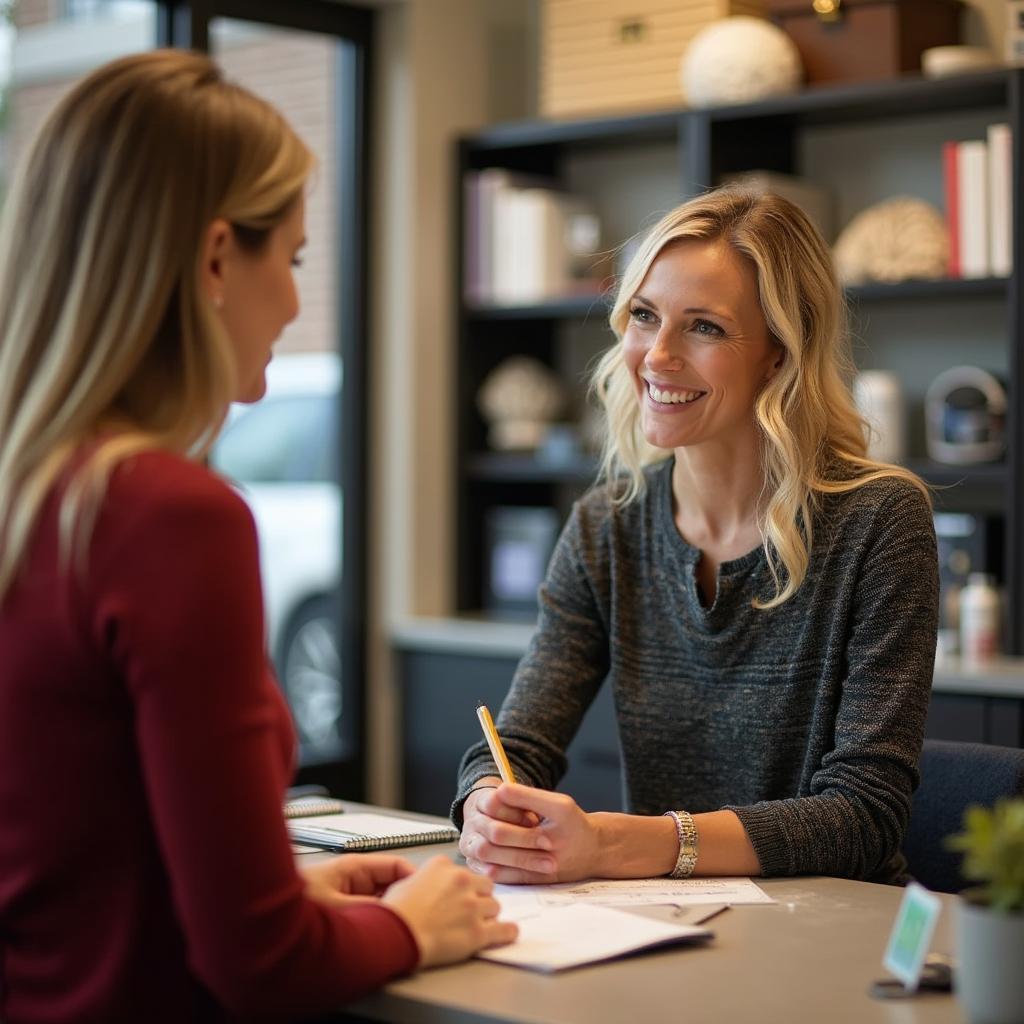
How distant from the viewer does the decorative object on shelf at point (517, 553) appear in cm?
411

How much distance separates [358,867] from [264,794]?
404 mm

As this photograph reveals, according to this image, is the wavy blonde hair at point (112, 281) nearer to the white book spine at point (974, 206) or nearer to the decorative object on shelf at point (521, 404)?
the white book spine at point (974, 206)

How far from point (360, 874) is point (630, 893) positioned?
274 millimetres

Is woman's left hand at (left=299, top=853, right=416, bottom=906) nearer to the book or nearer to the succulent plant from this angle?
the book

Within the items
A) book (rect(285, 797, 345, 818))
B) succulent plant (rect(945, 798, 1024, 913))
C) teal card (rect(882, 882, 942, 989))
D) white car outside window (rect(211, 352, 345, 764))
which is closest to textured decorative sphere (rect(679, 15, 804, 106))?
white car outside window (rect(211, 352, 345, 764))

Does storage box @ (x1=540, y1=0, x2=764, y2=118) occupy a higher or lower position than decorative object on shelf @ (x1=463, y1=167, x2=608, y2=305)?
higher

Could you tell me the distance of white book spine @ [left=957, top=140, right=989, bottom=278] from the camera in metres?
3.39

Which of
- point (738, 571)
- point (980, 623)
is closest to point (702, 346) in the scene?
point (738, 571)

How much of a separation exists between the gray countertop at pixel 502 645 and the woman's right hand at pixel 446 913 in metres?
1.94

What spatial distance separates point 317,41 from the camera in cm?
420

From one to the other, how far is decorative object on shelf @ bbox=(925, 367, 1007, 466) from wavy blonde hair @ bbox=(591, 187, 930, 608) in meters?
1.40

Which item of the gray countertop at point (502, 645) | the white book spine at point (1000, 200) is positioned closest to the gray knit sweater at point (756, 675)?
the gray countertop at point (502, 645)

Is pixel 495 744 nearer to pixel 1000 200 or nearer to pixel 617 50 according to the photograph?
pixel 1000 200

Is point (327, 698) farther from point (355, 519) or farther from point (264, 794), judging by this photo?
point (264, 794)
